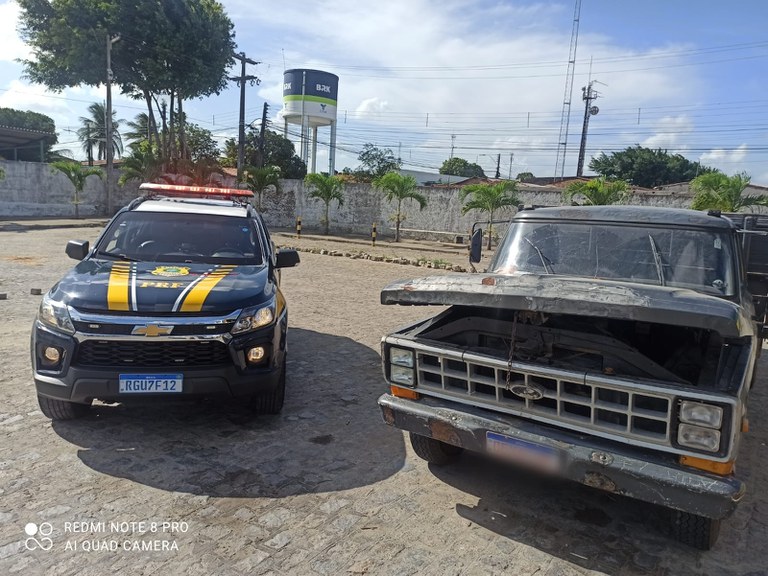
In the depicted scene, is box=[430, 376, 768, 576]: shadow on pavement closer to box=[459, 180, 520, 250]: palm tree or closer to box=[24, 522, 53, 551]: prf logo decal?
box=[24, 522, 53, 551]: prf logo decal

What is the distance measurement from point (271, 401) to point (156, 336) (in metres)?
1.10

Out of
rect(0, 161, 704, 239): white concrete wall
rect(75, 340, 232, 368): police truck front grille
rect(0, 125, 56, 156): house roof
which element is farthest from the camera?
rect(0, 125, 56, 156): house roof

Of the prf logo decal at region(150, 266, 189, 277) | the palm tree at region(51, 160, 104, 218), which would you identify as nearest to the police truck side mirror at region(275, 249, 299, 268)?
the prf logo decal at region(150, 266, 189, 277)

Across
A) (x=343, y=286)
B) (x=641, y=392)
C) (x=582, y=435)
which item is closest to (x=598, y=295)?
(x=641, y=392)

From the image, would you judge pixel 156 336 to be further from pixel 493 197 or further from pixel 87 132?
pixel 87 132

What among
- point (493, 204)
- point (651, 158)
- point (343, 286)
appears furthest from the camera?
point (651, 158)

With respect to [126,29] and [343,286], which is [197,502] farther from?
[126,29]

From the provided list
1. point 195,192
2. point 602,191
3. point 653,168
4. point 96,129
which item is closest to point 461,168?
point 653,168

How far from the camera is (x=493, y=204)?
21.2 m

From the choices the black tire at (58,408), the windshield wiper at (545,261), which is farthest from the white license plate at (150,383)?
the windshield wiper at (545,261)

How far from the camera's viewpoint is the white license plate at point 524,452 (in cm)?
294

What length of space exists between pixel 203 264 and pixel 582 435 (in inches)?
141

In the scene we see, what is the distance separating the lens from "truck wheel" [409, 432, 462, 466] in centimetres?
385

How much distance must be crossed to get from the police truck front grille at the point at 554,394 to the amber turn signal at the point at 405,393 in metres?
0.08
